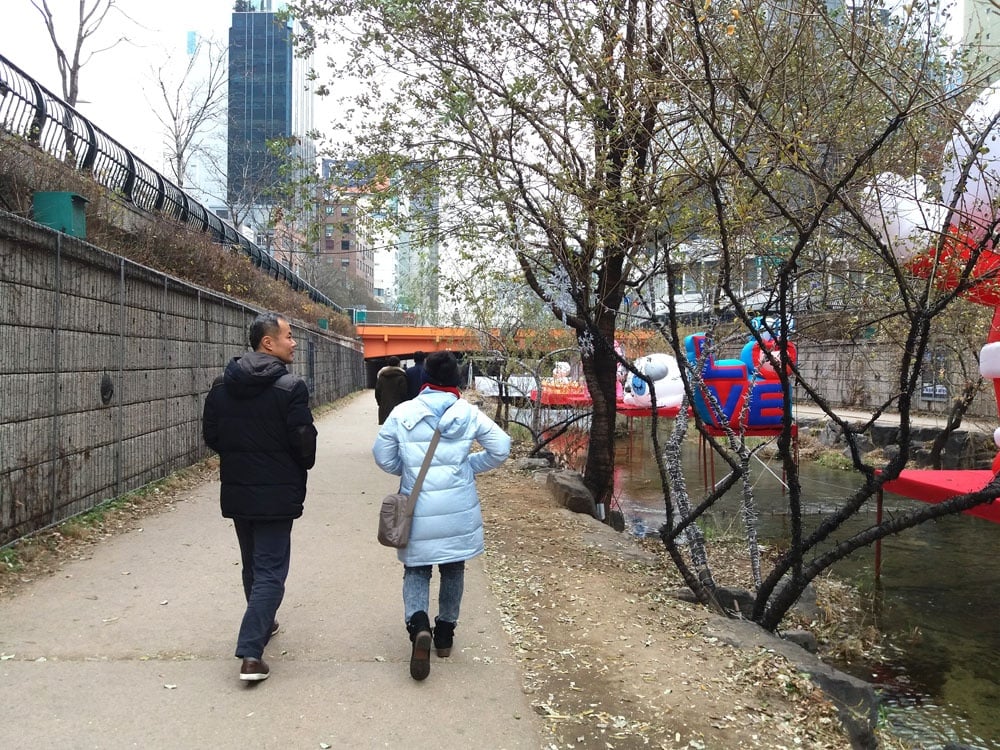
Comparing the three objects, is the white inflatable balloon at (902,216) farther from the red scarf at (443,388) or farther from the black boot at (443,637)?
the black boot at (443,637)

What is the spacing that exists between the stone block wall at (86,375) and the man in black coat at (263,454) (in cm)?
264

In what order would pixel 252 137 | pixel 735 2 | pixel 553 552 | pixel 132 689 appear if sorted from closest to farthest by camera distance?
pixel 132 689 → pixel 735 2 → pixel 553 552 → pixel 252 137

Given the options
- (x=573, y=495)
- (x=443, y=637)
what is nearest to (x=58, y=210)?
(x=443, y=637)

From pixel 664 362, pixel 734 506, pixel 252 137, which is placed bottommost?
pixel 734 506

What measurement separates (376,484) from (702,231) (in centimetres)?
551

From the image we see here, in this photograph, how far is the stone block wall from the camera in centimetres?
543

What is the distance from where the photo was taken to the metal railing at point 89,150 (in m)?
7.93

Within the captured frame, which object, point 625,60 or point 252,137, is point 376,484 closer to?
point 625,60

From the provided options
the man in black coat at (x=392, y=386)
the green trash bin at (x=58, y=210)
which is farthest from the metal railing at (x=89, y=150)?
the man in black coat at (x=392, y=386)

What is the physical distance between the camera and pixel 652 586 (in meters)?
6.00

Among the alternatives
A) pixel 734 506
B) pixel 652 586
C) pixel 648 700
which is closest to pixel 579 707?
pixel 648 700

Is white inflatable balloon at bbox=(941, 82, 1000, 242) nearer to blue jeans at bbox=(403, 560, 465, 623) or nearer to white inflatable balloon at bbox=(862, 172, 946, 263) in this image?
white inflatable balloon at bbox=(862, 172, 946, 263)

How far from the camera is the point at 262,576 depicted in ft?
11.9

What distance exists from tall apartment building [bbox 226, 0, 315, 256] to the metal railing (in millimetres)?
12034
